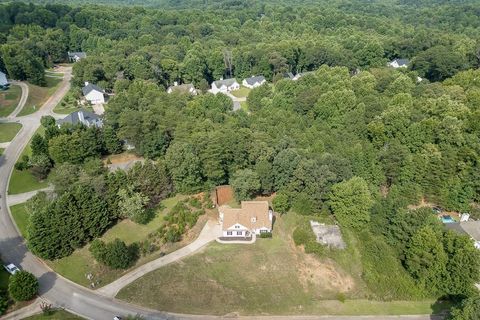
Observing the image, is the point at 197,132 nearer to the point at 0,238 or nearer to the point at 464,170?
the point at 0,238

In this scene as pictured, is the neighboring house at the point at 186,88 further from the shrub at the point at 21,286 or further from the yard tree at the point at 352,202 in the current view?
the shrub at the point at 21,286

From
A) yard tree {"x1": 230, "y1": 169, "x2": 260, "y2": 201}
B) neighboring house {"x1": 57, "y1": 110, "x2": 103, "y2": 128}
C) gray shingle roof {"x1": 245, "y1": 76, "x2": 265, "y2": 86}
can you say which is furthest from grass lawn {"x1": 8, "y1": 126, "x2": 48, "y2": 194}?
gray shingle roof {"x1": 245, "y1": 76, "x2": 265, "y2": 86}

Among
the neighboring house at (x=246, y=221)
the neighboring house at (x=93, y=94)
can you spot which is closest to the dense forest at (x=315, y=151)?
the neighboring house at (x=246, y=221)

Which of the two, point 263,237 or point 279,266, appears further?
point 263,237

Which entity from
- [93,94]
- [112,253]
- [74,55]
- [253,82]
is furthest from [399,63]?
[74,55]

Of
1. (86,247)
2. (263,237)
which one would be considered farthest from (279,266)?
(86,247)

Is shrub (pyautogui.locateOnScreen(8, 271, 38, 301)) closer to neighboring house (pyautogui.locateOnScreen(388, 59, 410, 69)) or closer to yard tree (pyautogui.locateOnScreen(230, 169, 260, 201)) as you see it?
yard tree (pyautogui.locateOnScreen(230, 169, 260, 201))

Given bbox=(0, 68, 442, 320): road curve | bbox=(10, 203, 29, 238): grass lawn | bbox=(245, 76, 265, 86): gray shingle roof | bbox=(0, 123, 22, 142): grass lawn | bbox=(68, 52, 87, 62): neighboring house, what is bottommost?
bbox=(0, 68, 442, 320): road curve
